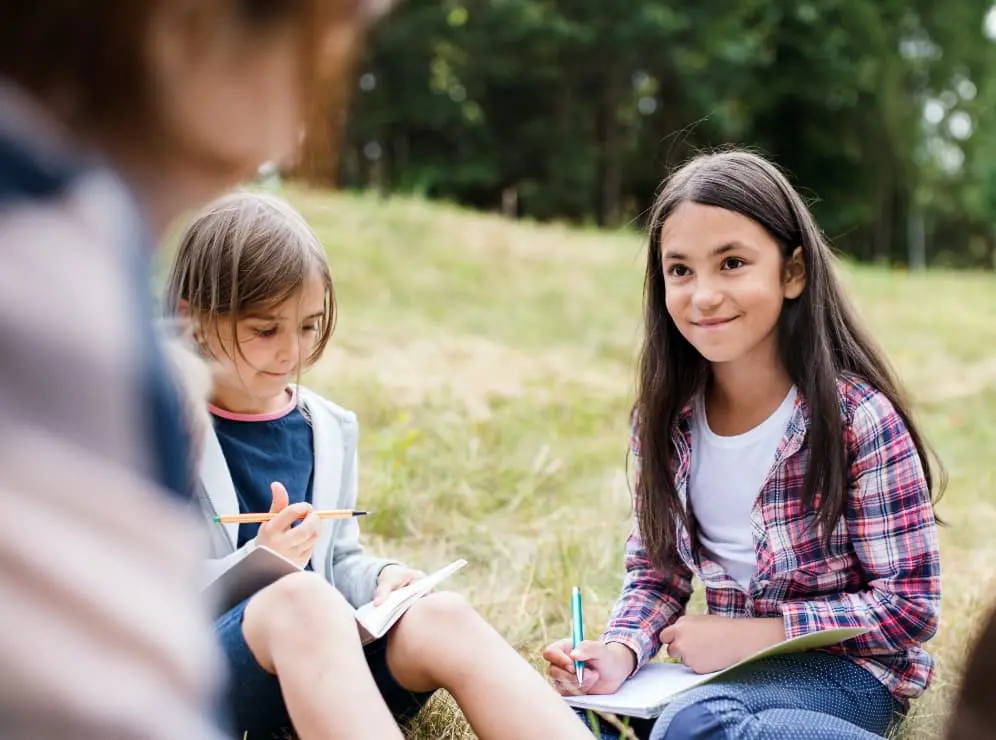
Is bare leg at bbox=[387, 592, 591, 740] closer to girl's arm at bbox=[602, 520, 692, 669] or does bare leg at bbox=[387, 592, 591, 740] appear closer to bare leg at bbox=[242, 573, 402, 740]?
bare leg at bbox=[242, 573, 402, 740]

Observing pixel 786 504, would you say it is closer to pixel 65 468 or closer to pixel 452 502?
pixel 65 468

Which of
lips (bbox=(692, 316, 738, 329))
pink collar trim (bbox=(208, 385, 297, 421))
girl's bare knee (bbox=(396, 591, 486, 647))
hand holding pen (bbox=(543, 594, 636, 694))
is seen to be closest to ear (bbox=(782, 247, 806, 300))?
lips (bbox=(692, 316, 738, 329))

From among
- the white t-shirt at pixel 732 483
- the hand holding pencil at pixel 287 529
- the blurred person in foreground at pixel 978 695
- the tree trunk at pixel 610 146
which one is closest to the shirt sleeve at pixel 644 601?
the white t-shirt at pixel 732 483

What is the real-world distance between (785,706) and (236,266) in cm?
102

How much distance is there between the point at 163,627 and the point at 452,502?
7.78 feet

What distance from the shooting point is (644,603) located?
1815mm

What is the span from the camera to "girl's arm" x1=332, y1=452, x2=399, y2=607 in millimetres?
1727

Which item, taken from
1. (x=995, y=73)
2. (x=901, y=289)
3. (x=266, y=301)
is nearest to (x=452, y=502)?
(x=266, y=301)

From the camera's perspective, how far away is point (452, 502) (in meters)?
3.01

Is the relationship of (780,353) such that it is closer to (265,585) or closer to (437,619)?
(437,619)

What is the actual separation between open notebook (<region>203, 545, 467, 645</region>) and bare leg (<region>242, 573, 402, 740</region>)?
0.06m

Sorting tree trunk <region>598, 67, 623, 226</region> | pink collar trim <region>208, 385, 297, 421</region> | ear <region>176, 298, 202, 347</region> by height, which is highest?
tree trunk <region>598, 67, 623, 226</region>

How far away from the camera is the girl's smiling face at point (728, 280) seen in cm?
166

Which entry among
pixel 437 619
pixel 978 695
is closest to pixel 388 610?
pixel 437 619
